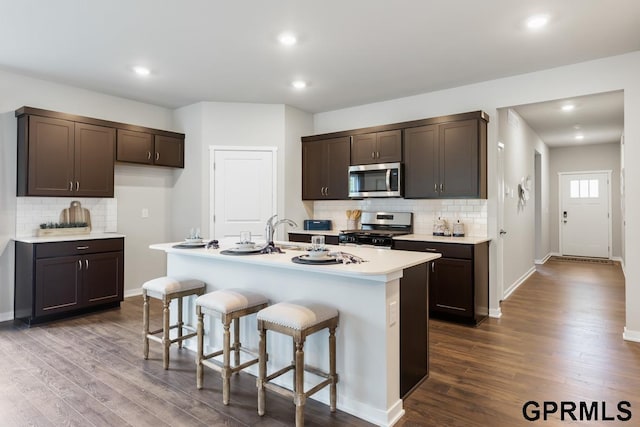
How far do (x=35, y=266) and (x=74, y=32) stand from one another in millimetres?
2351

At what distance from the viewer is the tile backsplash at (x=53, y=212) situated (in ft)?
14.0

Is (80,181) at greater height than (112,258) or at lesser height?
greater

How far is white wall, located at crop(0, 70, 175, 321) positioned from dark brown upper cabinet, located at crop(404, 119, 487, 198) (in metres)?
3.50

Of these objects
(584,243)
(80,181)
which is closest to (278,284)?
(80,181)

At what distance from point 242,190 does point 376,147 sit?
1947mm

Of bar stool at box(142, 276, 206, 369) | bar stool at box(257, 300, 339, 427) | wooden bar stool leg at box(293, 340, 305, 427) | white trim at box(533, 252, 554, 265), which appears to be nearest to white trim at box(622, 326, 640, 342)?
bar stool at box(257, 300, 339, 427)

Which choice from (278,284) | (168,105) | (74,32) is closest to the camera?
(278,284)

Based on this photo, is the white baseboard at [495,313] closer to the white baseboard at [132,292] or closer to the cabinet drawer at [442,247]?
the cabinet drawer at [442,247]

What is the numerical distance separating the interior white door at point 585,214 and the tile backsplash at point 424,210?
19.3 feet

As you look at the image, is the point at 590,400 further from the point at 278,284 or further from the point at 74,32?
the point at 74,32

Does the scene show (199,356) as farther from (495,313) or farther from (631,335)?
(631,335)

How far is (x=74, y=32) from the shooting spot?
3191 millimetres

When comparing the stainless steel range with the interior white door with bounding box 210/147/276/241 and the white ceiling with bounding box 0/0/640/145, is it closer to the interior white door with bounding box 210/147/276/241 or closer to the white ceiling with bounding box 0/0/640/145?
the interior white door with bounding box 210/147/276/241

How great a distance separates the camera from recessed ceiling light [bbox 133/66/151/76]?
3998 mm
